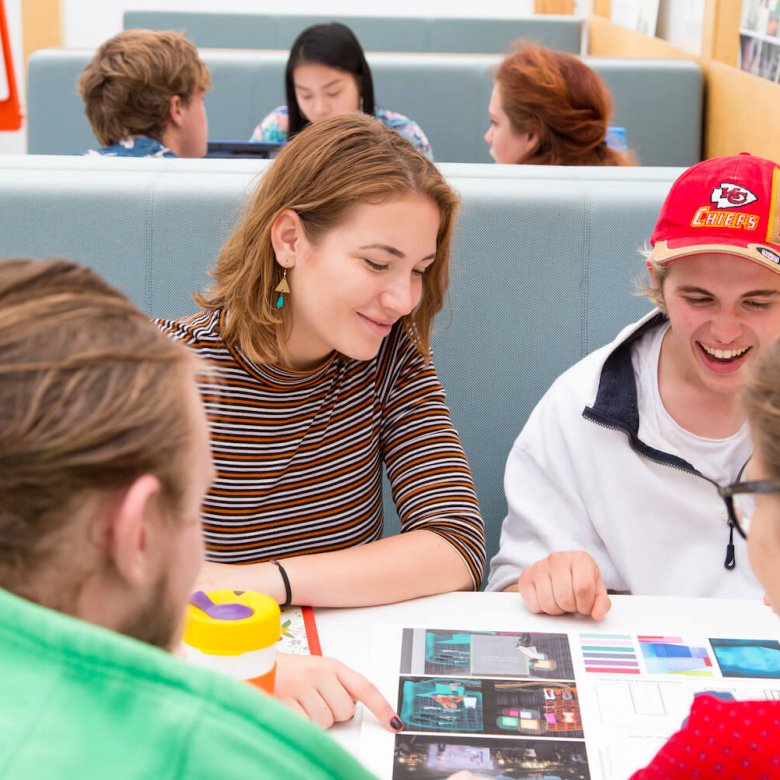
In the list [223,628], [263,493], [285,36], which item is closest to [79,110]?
[285,36]

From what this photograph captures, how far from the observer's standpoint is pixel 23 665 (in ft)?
1.67

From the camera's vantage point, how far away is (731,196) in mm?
1481

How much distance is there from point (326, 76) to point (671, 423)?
95.1 inches

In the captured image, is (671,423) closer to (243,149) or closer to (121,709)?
(121,709)

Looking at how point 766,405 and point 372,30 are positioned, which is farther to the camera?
point 372,30

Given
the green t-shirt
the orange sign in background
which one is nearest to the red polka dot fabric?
the green t-shirt

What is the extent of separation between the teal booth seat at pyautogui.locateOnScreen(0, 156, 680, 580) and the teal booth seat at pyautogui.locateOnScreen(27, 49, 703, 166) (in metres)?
2.17

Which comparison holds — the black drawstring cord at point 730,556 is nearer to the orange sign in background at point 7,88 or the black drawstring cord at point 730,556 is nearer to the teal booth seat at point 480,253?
the teal booth seat at point 480,253

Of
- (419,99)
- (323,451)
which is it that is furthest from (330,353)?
(419,99)

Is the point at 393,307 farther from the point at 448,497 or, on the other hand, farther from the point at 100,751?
the point at 100,751

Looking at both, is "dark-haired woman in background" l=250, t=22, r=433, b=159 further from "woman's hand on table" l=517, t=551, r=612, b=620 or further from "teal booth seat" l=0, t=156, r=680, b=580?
"woman's hand on table" l=517, t=551, r=612, b=620

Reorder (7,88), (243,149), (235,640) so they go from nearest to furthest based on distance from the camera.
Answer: (235,640) < (243,149) < (7,88)

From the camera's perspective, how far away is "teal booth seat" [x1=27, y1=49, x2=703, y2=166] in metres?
4.04

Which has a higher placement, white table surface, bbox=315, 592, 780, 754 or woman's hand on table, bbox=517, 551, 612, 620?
woman's hand on table, bbox=517, 551, 612, 620
